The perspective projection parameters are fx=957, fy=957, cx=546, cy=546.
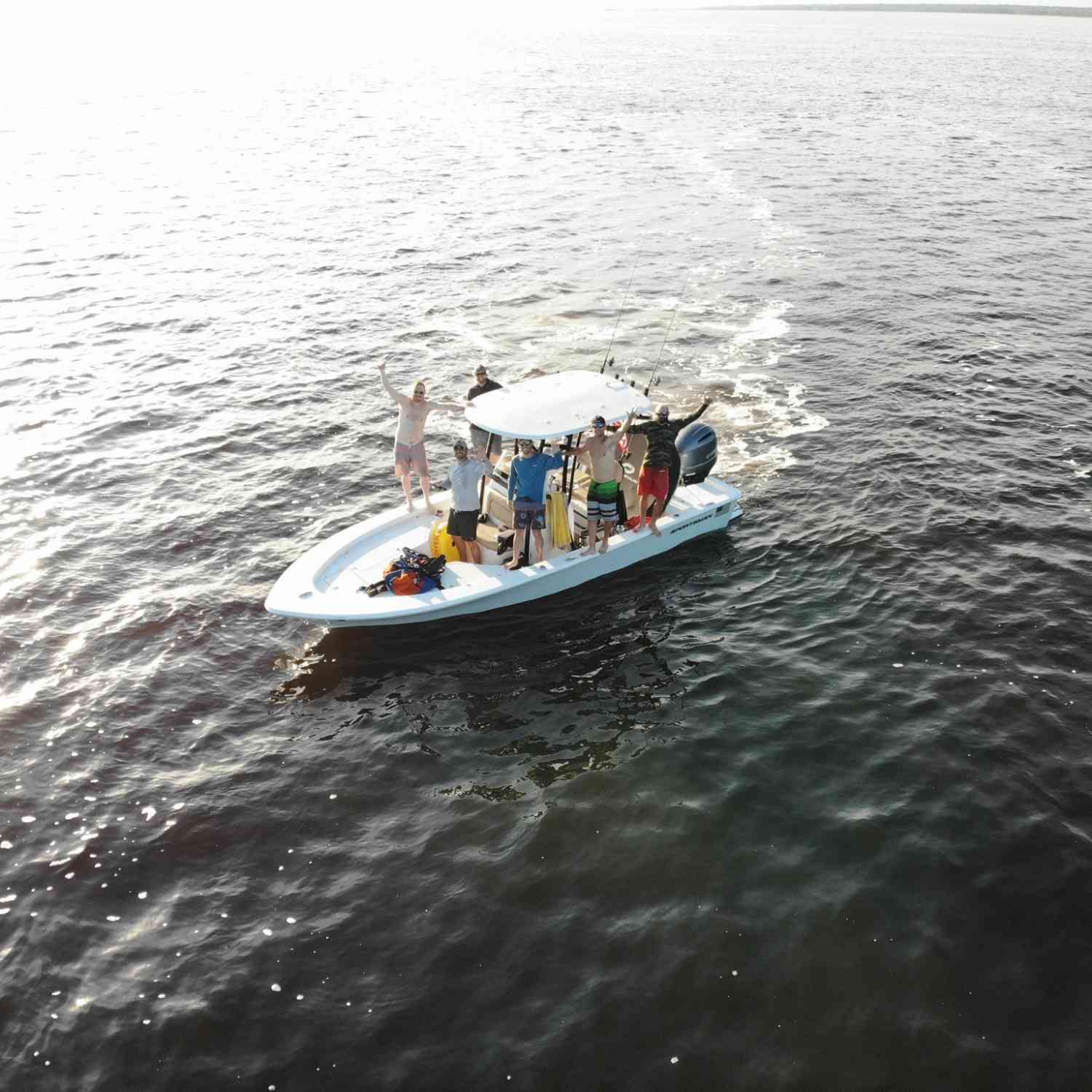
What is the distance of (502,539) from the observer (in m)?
17.1

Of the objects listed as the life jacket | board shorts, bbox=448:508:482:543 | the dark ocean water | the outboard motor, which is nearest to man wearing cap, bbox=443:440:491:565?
board shorts, bbox=448:508:482:543

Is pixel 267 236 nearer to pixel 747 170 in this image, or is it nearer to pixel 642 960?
pixel 747 170

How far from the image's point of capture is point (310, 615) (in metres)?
15.1

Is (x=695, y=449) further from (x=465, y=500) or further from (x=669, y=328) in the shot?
(x=669, y=328)

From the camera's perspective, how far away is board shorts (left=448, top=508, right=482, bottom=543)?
16562 millimetres

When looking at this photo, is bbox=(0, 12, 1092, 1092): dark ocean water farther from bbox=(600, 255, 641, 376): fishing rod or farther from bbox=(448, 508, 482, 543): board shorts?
bbox=(448, 508, 482, 543): board shorts

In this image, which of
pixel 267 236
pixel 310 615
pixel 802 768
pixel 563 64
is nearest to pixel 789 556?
pixel 802 768

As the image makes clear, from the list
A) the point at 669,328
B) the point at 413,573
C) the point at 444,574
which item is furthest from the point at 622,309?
the point at 413,573

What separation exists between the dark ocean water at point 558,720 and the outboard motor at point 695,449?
161cm

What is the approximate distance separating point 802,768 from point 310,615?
7787 mm

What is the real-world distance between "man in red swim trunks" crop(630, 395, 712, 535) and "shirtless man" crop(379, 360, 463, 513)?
3.49 metres

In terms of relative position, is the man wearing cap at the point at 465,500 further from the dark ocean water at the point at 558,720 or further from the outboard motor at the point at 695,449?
the outboard motor at the point at 695,449

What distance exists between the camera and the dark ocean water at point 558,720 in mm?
10203

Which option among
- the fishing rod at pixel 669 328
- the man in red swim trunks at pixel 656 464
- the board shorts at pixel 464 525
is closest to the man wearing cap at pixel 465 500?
the board shorts at pixel 464 525
